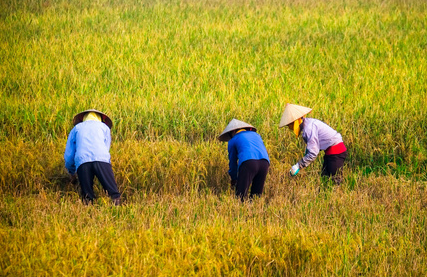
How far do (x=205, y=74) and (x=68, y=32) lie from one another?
3.79 metres

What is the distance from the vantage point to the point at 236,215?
462 centimetres

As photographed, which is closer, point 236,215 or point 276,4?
point 236,215

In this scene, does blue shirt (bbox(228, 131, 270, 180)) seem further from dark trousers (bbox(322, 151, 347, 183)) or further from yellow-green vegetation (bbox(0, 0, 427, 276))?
dark trousers (bbox(322, 151, 347, 183))

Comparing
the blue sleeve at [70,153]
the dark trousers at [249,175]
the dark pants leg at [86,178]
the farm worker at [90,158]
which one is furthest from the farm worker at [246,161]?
the blue sleeve at [70,153]

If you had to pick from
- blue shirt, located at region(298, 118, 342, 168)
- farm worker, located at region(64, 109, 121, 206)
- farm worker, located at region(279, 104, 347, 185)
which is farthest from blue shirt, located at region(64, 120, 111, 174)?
blue shirt, located at region(298, 118, 342, 168)

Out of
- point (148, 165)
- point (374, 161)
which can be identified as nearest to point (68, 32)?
point (148, 165)

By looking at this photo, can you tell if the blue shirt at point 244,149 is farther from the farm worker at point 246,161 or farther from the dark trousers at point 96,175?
the dark trousers at point 96,175

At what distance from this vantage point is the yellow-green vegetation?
3.69 m

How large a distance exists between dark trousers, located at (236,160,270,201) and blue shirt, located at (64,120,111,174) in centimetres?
127

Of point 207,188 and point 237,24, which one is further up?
point 237,24

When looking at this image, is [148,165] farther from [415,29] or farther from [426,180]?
[415,29]

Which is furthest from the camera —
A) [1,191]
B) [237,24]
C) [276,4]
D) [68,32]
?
[276,4]

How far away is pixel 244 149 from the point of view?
4867mm

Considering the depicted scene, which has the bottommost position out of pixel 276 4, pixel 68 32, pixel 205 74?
pixel 205 74
